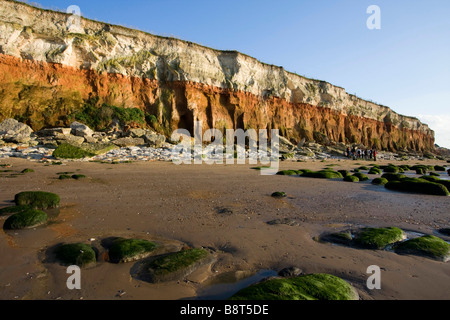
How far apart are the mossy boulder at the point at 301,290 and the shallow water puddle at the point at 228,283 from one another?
30cm

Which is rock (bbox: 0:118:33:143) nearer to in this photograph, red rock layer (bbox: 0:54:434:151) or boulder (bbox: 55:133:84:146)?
red rock layer (bbox: 0:54:434:151)

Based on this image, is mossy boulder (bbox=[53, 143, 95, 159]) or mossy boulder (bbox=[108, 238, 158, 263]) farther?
mossy boulder (bbox=[53, 143, 95, 159])

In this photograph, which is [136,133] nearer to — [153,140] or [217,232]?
[153,140]

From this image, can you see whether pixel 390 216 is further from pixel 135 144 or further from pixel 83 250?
pixel 135 144

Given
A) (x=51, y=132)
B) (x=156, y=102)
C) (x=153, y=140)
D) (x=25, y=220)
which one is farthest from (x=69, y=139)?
(x=25, y=220)

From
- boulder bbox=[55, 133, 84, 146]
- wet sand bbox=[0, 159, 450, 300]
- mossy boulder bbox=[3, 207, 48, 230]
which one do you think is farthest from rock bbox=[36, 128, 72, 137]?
mossy boulder bbox=[3, 207, 48, 230]

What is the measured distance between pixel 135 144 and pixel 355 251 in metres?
22.3

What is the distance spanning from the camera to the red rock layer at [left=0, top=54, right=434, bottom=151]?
23.4 m

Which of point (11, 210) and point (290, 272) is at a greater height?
point (11, 210)

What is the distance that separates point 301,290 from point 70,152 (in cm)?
1915

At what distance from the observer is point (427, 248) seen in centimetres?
394

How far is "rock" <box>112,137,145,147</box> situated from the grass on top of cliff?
155 inches

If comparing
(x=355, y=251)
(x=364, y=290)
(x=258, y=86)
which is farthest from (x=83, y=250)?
(x=258, y=86)

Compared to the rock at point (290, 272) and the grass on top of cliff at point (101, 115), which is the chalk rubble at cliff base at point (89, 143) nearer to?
the grass on top of cliff at point (101, 115)
